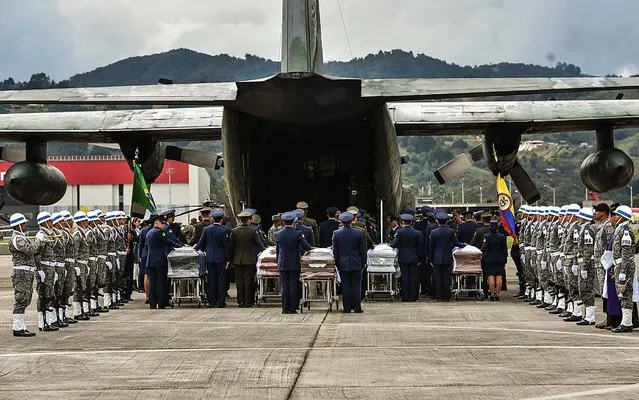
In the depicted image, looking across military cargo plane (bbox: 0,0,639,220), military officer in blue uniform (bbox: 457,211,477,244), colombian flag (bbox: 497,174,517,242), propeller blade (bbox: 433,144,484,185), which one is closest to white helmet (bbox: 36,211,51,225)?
military cargo plane (bbox: 0,0,639,220)

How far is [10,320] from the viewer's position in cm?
1636

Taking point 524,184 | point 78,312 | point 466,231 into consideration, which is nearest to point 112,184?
point 524,184

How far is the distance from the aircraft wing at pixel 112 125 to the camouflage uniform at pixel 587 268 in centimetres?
1021

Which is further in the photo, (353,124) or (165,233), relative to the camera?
(353,124)

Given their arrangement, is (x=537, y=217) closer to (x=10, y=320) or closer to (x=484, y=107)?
(x=484, y=107)

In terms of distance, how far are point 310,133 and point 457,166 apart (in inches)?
195

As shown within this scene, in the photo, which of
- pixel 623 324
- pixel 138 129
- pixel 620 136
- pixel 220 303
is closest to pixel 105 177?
pixel 138 129

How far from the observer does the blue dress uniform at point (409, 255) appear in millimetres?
19000

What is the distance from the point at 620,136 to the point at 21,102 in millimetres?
193187

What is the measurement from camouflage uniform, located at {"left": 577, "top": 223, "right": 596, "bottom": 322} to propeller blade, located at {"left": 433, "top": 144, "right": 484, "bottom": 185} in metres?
9.84

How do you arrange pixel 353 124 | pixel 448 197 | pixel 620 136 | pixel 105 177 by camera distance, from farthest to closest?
1. pixel 620 136
2. pixel 448 197
3. pixel 105 177
4. pixel 353 124

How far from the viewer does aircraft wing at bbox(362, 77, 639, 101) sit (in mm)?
15673

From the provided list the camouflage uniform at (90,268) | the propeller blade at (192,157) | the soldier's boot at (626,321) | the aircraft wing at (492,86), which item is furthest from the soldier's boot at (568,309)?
the propeller blade at (192,157)

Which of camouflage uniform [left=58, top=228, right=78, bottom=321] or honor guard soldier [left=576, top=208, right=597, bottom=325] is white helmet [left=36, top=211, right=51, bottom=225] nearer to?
camouflage uniform [left=58, top=228, right=78, bottom=321]
